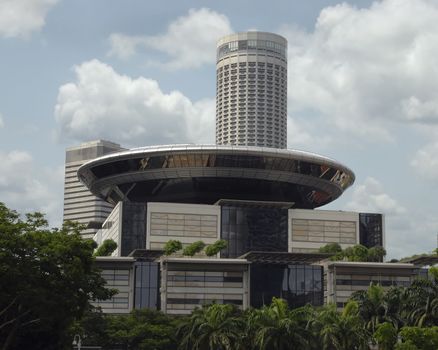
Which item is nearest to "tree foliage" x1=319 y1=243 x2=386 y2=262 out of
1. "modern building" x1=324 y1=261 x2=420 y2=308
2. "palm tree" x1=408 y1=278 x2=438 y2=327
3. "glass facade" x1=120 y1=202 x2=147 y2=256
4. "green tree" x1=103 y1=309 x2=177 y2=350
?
"modern building" x1=324 y1=261 x2=420 y2=308

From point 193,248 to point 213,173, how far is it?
60.8 feet

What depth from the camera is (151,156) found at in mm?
142375

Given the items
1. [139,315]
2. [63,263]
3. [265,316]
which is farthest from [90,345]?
[63,263]

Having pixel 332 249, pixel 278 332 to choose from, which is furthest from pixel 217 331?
pixel 332 249

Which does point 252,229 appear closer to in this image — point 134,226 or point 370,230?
point 134,226

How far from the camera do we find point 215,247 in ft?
425

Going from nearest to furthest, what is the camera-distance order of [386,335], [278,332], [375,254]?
[386,335] → [278,332] → [375,254]

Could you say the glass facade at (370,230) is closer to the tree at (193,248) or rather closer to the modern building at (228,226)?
the modern building at (228,226)

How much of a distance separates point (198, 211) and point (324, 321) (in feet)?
205

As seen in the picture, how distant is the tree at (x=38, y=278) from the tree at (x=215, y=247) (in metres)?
57.7

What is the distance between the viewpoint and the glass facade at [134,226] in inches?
5477

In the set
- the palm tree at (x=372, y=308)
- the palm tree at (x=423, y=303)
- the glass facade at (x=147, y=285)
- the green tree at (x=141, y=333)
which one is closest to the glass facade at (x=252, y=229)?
the glass facade at (x=147, y=285)

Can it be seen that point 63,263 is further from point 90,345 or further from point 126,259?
point 126,259

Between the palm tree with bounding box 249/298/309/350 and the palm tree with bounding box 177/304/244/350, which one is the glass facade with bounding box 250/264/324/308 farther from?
the palm tree with bounding box 249/298/309/350
